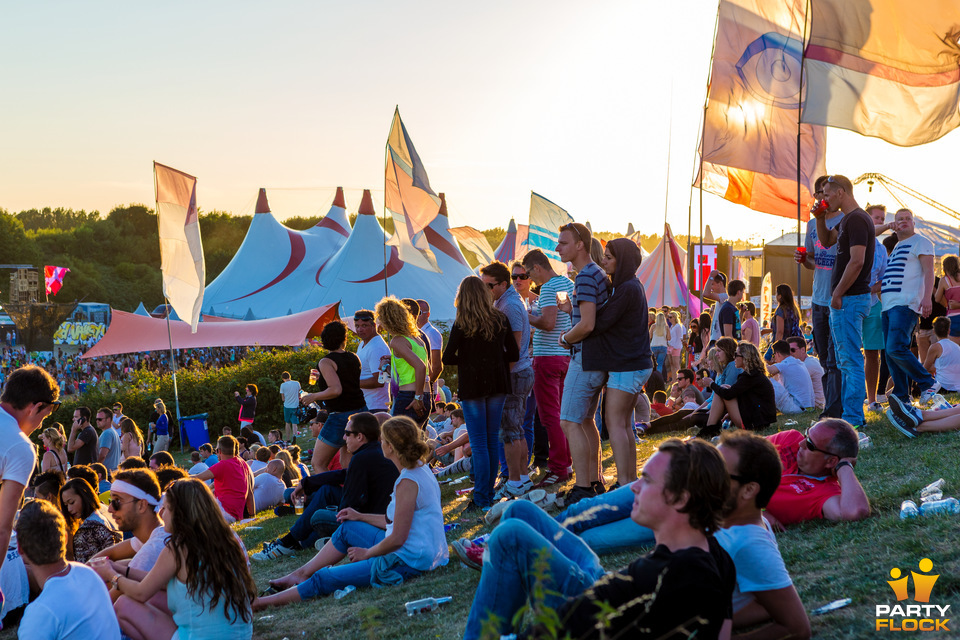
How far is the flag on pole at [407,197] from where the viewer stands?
38.8ft

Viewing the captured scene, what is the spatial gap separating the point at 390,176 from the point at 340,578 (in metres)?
8.40

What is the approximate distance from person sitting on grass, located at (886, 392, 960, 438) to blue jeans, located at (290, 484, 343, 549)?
3.64 metres

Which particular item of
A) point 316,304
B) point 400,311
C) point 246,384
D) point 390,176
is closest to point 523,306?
point 400,311

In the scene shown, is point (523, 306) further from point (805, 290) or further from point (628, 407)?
point (805, 290)

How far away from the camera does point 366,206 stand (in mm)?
33062

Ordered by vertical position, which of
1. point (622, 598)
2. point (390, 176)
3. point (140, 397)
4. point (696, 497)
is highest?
point (390, 176)

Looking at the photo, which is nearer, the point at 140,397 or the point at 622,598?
the point at 622,598

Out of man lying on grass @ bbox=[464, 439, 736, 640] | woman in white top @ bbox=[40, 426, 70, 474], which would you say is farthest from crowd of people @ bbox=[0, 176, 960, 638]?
woman in white top @ bbox=[40, 426, 70, 474]

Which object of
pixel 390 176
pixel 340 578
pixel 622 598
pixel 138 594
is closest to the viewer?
pixel 622 598

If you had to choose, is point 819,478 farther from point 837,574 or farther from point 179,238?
point 179,238

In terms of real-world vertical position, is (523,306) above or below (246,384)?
above

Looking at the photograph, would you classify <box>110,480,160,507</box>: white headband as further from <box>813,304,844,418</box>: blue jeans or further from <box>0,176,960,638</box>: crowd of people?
<box>813,304,844,418</box>: blue jeans

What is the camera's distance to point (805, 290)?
31906mm

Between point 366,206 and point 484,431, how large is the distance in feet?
93.7
